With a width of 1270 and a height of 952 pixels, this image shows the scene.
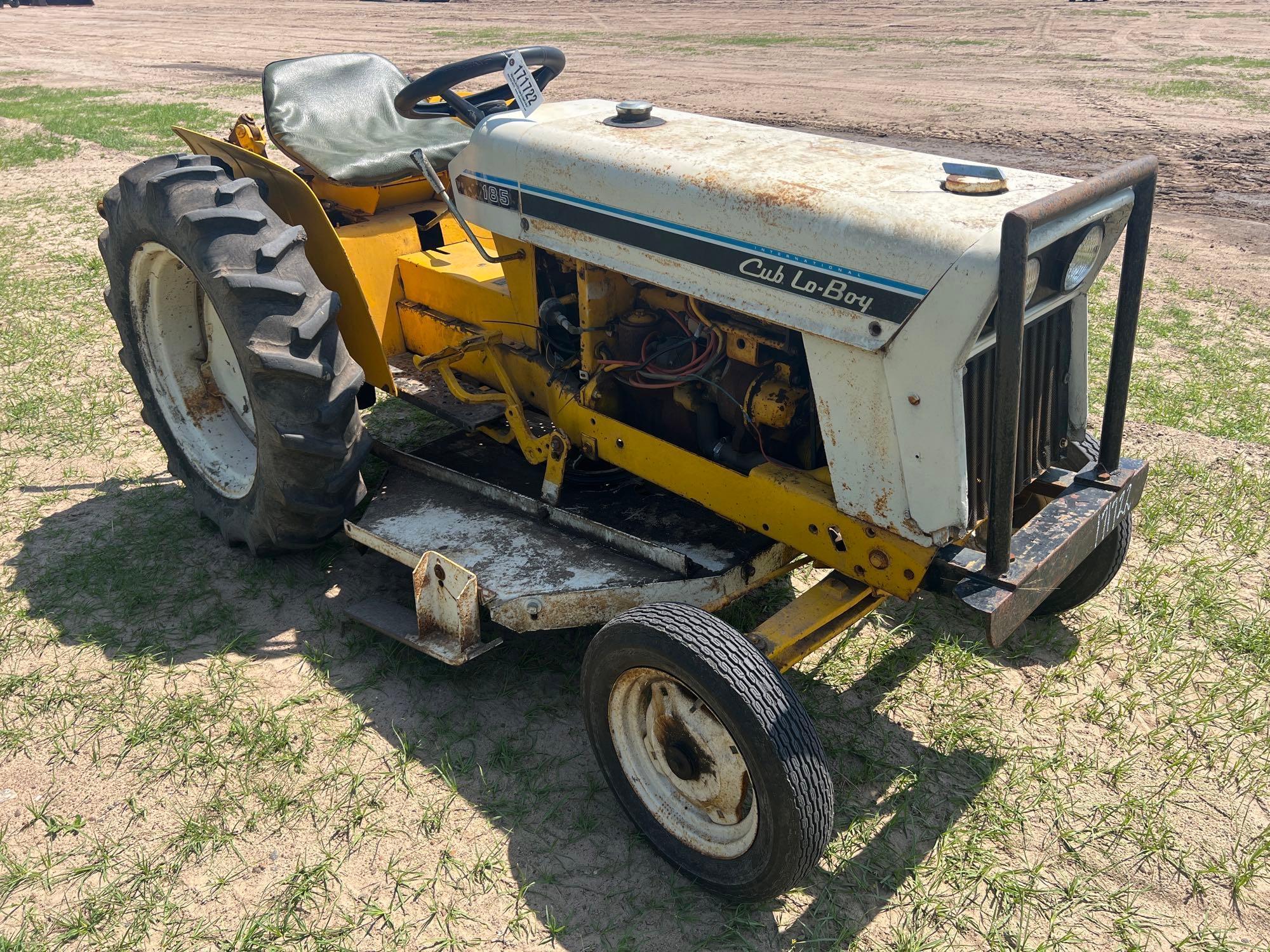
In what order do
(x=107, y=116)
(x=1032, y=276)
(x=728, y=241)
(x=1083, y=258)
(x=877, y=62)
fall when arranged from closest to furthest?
(x=1032, y=276) < (x=1083, y=258) < (x=728, y=241) < (x=107, y=116) < (x=877, y=62)

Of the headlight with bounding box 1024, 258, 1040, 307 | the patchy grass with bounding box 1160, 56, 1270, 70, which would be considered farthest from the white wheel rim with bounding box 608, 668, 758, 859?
the patchy grass with bounding box 1160, 56, 1270, 70

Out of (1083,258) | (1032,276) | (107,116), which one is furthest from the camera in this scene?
(107,116)

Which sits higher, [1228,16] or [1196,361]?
[1196,361]

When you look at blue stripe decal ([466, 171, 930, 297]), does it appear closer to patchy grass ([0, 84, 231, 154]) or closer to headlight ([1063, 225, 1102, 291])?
headlight ([1063, 225, 1102, 291])

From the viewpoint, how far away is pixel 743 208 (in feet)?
9.65

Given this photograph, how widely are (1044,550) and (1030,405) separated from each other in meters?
0.43

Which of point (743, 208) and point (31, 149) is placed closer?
point (743, 208)

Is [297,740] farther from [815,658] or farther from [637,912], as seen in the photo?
[815,658]

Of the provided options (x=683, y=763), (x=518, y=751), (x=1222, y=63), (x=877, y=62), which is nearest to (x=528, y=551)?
(x=518, y=751)

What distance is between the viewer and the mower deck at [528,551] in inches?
132

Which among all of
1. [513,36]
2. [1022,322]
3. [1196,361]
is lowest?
[513,36]

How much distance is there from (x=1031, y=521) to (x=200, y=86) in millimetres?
16323

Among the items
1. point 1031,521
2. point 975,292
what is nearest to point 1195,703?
point 1031,521

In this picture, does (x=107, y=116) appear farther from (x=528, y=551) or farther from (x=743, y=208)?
(x=743, y=208)
